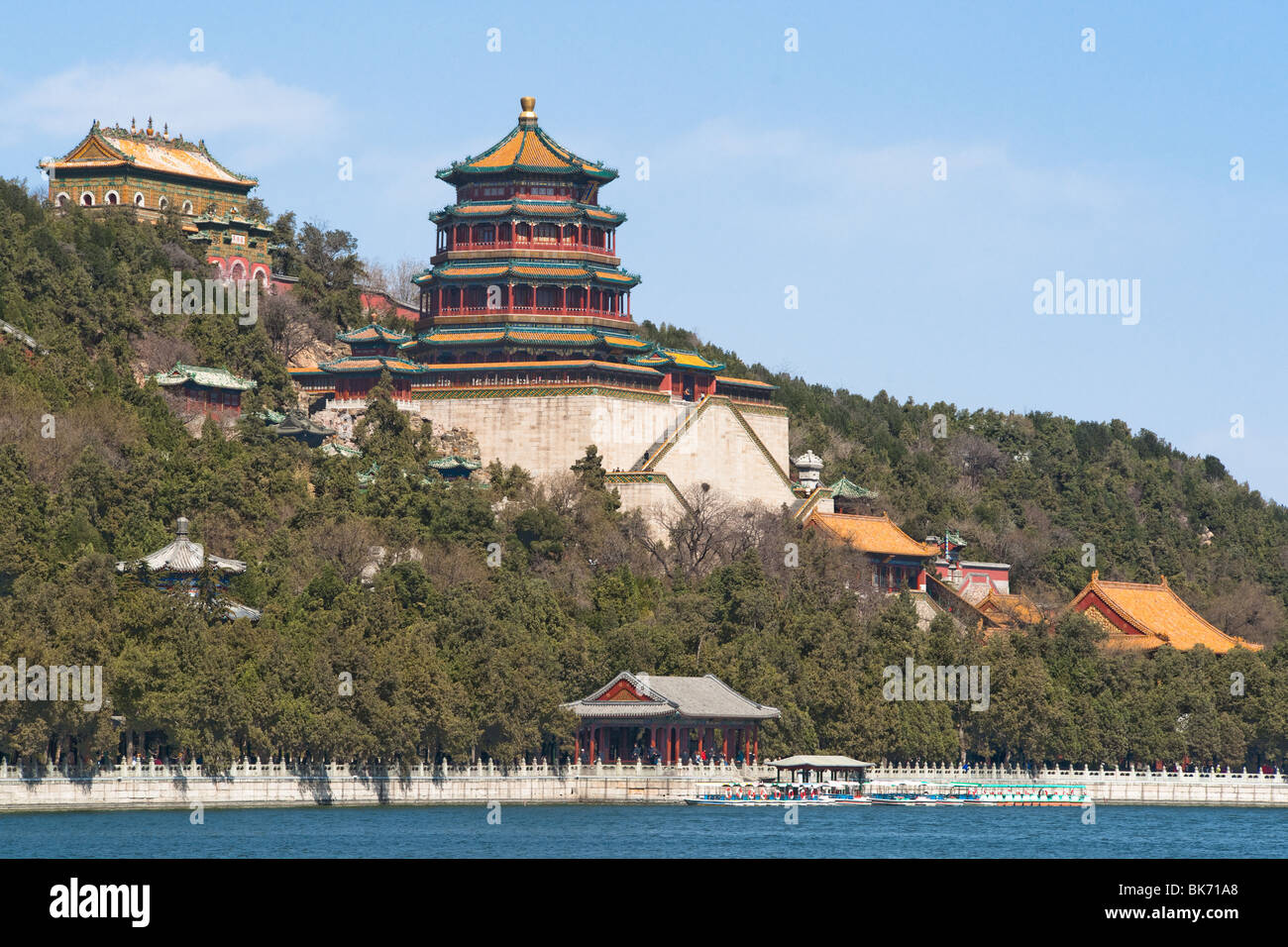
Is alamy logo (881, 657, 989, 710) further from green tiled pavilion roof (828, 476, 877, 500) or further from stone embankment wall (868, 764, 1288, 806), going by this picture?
green tiled pavilion roof (828, 476, 877, 500)

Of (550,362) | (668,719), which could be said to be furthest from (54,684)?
(550,362)

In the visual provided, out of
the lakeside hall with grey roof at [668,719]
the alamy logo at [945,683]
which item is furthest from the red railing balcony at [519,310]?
the alamy logo at [945,683]

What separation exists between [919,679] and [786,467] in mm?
22079

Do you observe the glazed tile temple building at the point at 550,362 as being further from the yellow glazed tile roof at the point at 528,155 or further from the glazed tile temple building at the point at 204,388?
the glazed tile temple building at the point at 204,388

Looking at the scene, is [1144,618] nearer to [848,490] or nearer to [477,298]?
[848,490]

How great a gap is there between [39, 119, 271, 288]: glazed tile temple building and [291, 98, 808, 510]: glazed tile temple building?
7.57 meters

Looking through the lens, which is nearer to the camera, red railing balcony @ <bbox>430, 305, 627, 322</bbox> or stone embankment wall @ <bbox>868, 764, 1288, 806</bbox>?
stone embankment wall @ <bbox>868, 764, 1288, 806</bbox>

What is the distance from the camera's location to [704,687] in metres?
63.0

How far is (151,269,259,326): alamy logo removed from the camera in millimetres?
80994

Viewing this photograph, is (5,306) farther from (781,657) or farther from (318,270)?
(781,657)

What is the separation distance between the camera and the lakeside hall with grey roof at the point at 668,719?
2409 inches

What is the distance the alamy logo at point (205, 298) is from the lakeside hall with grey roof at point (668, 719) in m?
26.6

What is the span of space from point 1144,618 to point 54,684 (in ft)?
142
